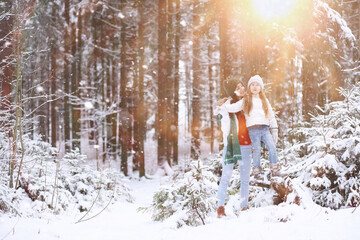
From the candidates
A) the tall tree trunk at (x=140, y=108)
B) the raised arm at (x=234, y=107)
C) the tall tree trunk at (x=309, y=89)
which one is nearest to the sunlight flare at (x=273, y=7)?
the tall tree trunk at (x=309, y=89)

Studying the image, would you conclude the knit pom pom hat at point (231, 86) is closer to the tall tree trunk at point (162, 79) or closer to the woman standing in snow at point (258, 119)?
the woman standing in snow at point (258, 119)

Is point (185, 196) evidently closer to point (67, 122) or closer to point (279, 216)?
point (279, 216)

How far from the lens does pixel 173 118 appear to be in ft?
61.0

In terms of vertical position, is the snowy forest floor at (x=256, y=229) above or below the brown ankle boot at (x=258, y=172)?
below

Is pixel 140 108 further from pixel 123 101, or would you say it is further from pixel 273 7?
pixel 273 7

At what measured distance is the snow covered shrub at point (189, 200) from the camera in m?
4.69

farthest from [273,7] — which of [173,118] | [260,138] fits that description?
[173,118]

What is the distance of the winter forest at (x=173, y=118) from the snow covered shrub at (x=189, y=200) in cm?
2

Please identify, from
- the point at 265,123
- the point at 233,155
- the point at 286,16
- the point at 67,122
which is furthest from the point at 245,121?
the point at 67,122

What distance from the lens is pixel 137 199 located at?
40.7 feet

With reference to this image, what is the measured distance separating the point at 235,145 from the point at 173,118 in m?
13.6

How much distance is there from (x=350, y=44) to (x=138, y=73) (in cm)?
1103

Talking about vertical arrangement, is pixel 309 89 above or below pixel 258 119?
above

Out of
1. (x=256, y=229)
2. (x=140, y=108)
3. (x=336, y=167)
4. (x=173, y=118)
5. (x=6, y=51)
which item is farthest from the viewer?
(x=173, y=118)
